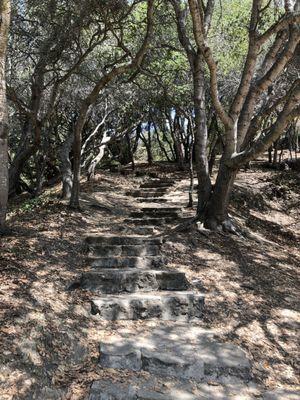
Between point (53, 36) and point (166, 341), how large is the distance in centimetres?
777

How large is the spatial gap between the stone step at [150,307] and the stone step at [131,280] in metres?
0.24

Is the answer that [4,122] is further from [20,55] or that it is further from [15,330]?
[20,55]

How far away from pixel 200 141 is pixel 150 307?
15.2 ft

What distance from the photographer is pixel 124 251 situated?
714 centimetres

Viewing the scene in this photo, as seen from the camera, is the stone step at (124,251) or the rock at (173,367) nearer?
the rock at (173,367)

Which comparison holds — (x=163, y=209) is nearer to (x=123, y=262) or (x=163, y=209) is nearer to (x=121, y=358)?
(x=123, y=262)

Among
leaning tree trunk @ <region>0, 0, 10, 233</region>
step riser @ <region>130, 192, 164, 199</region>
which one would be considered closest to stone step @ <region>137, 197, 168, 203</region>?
step riser @ <region>130, 192, 164, 199</region>

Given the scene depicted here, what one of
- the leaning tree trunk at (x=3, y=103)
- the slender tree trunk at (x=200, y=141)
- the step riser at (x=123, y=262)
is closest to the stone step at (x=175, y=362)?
the step riser at (x=123, y=262)

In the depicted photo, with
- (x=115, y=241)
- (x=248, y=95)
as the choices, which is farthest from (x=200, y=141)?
(x=115, y=241)

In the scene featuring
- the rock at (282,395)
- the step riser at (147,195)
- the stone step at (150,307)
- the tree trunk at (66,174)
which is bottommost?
the rock at (282,395)

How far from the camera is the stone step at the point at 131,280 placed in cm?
591

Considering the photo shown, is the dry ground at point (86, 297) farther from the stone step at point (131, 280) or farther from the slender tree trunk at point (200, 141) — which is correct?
the slender tree trunk at point (200, 141)

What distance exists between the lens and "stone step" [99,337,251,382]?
438cm

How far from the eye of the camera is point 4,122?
5.90 m
